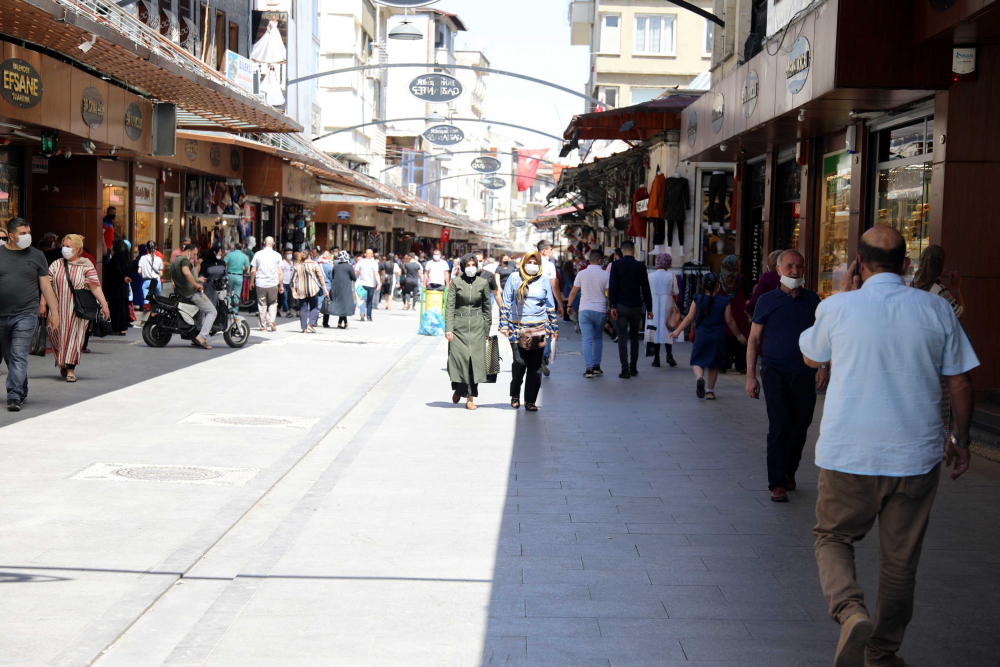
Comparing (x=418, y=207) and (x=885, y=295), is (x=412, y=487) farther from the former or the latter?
(x=418, y=207)

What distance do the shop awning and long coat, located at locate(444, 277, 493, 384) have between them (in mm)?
4574

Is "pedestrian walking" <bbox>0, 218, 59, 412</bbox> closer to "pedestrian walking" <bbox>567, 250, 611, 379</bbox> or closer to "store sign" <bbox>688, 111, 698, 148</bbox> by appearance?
"pedestrian walking" <bbox>567, 250, 611, 379</bbox>

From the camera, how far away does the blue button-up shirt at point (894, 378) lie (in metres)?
4.52

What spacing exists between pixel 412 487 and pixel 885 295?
4.13 m

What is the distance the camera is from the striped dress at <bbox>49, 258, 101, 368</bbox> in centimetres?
1288

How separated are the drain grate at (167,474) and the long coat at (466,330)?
396 cm

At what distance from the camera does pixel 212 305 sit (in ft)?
60.0

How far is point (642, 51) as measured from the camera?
50.1m

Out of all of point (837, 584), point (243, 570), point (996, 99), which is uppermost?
point (996, 99)

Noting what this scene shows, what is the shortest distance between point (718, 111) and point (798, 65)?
5.10 meters

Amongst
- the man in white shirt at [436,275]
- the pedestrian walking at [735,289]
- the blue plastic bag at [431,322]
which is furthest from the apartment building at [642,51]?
the pedestrian walking at [735,289]

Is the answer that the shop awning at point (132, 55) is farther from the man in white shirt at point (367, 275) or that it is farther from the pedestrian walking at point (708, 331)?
the man in white shirt at point (367, 275)

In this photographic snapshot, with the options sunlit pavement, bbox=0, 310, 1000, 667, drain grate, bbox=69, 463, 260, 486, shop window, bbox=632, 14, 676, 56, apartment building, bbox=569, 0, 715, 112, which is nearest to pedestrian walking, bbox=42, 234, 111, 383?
sunlit pavement, bbox=0, 310, 1000, 667

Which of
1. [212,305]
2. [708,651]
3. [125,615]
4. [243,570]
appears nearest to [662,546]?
[708,651]
